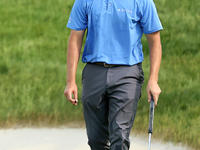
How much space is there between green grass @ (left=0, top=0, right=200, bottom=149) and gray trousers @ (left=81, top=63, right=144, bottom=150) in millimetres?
1882

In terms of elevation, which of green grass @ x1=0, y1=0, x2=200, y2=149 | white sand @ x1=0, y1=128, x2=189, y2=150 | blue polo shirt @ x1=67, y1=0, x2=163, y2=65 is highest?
blue polo shirt @ x1=67, y1=0, x2=163, y2=65

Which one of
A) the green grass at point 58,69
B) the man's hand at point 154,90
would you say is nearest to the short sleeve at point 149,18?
the man's hand at point 154,90

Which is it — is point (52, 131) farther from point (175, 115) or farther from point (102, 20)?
point (102, 20)

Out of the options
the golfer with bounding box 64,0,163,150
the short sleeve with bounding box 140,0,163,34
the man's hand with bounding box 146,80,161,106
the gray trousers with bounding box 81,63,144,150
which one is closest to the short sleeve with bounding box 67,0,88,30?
the golfer with bounding box 64,0,163,150

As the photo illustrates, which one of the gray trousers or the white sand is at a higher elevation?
the gray trousers

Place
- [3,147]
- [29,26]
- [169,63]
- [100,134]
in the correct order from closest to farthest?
[100,134] → [3,147] → [169,63] → [29,26]

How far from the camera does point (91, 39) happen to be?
2752 millimetres

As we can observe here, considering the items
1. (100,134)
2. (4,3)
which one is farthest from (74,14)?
(4,3)

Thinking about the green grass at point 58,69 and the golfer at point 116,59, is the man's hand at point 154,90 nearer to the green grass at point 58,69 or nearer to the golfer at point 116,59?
the golfer at point 116,59

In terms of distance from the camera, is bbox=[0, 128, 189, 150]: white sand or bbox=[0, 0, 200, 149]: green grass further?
bbox=[0, 0, 200, 149]: green grass

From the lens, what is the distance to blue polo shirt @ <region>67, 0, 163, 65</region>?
263cm

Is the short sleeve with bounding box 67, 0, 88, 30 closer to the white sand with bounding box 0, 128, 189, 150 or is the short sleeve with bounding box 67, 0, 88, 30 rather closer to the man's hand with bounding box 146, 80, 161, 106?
the man's hand with bounding box 146, 80, 161, 106

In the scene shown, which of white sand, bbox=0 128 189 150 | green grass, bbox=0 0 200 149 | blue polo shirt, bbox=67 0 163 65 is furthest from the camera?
green grass, bbox=0 0 200 149

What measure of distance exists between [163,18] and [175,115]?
4.56 metres
